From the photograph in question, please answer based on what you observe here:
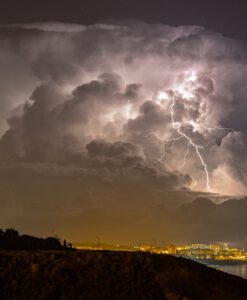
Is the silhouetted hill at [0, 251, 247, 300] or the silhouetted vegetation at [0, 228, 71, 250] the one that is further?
the silhouetted vegetation at [0, 228, 71, 250]

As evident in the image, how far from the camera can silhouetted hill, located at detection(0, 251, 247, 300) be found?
24.2 m

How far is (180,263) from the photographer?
94.1ft

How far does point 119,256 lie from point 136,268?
125cm

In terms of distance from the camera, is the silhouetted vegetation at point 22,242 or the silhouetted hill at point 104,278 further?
the silhouetted vegetation at point 22,242

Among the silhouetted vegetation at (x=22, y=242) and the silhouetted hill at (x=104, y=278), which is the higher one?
the silhouetted vegetation at (x=22, y=242)

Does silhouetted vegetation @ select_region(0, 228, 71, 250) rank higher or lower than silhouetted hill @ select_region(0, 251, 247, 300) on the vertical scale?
higher

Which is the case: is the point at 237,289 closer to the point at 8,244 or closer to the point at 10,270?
the point at 10,270

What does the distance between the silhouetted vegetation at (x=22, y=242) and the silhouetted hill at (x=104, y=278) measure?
15265 mm

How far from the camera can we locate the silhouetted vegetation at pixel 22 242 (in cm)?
4234

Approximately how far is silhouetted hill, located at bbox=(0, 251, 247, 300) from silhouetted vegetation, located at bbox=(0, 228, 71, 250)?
15.3 metres

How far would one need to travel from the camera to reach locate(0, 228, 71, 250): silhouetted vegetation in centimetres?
4234

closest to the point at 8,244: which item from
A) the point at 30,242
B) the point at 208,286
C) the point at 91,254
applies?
the point at 30,242

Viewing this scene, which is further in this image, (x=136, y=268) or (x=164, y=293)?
(x=136, y=268)

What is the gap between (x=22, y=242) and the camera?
150 ft
